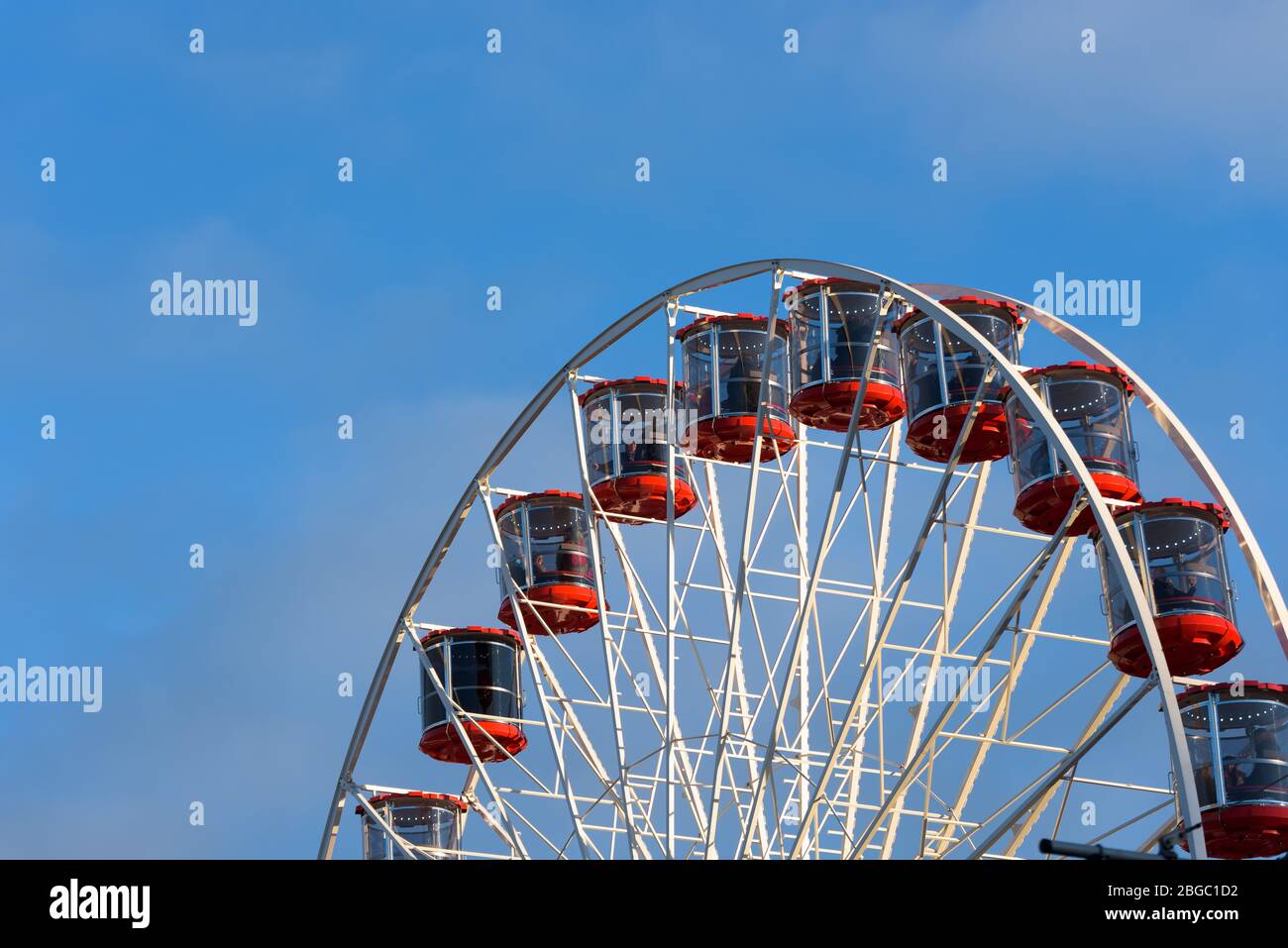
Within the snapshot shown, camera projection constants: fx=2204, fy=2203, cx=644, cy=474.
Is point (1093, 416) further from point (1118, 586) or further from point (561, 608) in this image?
point (561, 608)

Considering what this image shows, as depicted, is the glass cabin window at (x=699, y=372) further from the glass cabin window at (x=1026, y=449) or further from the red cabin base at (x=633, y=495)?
the glass cabin window at (x=1026, y=449)

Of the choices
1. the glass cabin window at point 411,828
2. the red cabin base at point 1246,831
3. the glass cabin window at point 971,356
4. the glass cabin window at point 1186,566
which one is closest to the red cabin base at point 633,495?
the glass cabin window at point 971,356

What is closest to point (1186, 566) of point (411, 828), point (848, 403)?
point (848, 403)

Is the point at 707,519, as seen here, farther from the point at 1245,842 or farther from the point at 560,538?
the point at 1245,842

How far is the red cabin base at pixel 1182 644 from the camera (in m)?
28.6

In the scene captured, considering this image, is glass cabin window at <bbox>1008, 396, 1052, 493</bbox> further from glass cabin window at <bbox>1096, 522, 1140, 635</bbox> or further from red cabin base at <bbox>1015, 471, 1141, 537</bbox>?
glass cabin window at <bbox>1096, 522, 1140, 635</bbox>

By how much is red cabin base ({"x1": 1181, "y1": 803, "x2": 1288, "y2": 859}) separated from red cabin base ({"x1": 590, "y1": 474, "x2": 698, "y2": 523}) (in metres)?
11.0

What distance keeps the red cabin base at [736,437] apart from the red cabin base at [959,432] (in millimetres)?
2494

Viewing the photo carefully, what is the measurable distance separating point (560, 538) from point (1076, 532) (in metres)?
11.0

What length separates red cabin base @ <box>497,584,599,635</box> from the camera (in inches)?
1496

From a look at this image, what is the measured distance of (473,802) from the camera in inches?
1583
